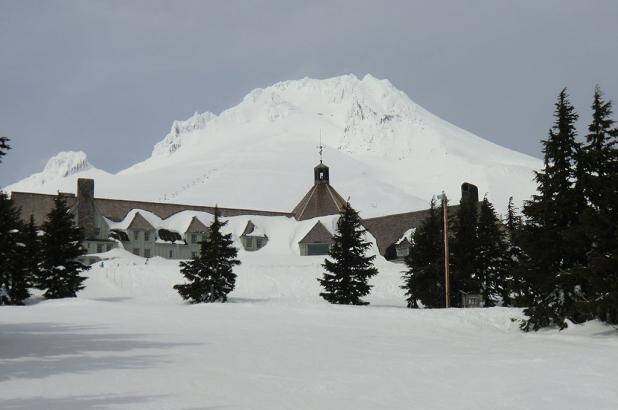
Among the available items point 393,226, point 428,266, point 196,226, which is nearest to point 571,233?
point 428,266

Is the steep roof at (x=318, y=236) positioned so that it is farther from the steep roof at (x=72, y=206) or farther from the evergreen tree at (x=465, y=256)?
the evergreen tree at (x=465, y=256)

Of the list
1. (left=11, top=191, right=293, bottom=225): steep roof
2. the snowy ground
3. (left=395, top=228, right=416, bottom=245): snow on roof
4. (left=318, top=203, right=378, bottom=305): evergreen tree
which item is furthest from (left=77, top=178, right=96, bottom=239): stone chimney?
the snowy ground

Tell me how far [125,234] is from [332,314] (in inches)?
1874

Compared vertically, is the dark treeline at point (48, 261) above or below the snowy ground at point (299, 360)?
above

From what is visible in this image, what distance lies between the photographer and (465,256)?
3975cm

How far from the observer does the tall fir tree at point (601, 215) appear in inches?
747

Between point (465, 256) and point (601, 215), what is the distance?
66.8 feet

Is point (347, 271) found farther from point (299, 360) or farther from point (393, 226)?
point (393, 226)

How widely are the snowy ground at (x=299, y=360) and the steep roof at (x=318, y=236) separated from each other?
1492 inches

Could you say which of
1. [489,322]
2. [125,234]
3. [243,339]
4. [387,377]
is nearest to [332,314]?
[489,322]

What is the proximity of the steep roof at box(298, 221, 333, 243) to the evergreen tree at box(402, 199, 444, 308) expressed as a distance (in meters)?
27.3

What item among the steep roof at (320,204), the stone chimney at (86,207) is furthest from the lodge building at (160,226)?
the steep roof at (320,204)

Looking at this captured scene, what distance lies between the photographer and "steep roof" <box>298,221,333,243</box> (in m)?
68.4

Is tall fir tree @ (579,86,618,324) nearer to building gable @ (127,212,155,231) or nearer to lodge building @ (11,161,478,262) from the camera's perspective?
lodge building @ (11,161,478,262)
